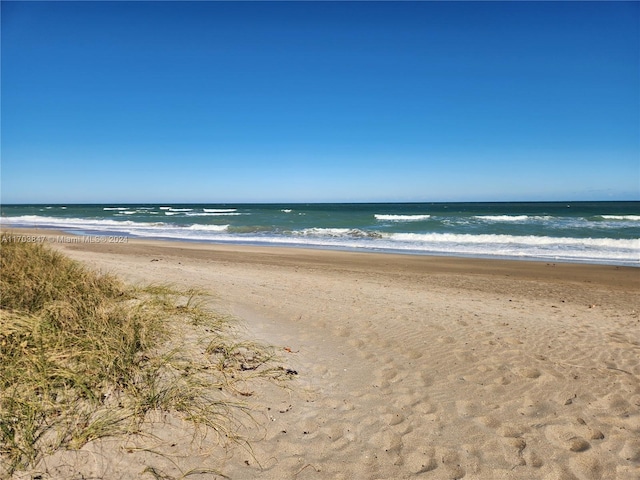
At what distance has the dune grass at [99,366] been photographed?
2830mm

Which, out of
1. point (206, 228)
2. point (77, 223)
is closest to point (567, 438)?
point (206, 228)

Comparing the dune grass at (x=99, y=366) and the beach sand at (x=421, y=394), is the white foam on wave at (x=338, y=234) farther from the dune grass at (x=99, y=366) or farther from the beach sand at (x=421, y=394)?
the dune grass at (x=99, y=366)

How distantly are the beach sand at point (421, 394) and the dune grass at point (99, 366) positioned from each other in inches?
7.5

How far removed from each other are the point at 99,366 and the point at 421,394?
298 cm

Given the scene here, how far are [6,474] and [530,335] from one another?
603 centimetres

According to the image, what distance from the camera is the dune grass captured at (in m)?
2.83

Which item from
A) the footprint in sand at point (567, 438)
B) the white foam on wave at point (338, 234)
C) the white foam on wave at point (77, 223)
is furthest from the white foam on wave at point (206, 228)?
the footprint in sand at point (567, 438)

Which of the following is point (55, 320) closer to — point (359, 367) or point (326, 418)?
point (326, 418)

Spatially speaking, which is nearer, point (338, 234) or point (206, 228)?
point (338, 234)

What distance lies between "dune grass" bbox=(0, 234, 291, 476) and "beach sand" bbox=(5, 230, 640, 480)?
190 mm

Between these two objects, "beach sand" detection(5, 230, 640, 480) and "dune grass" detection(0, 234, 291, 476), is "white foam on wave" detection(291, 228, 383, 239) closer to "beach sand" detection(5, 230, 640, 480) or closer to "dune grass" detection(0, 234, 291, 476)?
"beach sand" detection(5, 230, 640, 480)

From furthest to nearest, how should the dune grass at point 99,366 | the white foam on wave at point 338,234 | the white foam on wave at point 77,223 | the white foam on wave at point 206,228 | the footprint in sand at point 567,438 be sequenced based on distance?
the white foam on wave at point 77,223 → the white foam on wave at point 206,228 → the white foam on wave at point 338,234 → the footprint in sand at point 567,438 → the dune grass at point 99,366

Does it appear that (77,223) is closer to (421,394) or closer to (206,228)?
(206,228)

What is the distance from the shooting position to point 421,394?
4.02m
